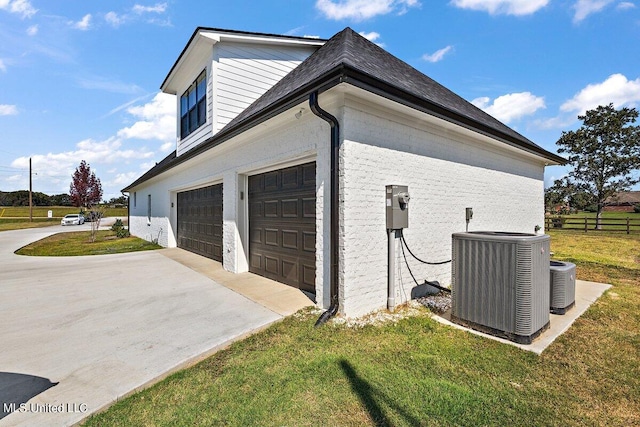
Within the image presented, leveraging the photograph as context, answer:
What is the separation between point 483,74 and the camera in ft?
24.1

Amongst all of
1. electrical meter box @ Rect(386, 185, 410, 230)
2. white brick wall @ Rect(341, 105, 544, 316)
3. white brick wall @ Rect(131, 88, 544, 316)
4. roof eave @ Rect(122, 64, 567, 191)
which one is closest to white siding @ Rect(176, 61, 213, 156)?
white brick wall @ Rect(131, 88, 544, 316)

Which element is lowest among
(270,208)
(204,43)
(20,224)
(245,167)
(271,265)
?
(20,224)

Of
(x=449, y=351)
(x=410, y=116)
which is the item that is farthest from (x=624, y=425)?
(x=410, y=116)

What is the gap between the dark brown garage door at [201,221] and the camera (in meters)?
8.21

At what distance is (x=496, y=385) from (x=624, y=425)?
79 centimetres

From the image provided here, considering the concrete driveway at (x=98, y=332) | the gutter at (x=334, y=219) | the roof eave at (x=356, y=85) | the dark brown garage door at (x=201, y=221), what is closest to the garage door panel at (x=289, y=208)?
the gutter at (x=334, y=219)

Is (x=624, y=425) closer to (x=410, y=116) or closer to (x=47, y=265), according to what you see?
(x=410, y=116)

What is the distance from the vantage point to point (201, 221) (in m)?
9.34

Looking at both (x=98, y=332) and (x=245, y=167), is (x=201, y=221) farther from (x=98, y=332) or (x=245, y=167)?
(x=98, y=332)

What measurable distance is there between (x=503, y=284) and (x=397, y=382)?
1.79 meters

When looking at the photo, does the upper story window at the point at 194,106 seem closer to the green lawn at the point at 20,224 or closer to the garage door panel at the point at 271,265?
the garage door panel at the point at 271,265

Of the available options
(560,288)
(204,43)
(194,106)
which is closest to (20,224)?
(194,106)

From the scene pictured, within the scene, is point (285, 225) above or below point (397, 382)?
above

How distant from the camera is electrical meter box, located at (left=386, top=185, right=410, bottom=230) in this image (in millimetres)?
4289
